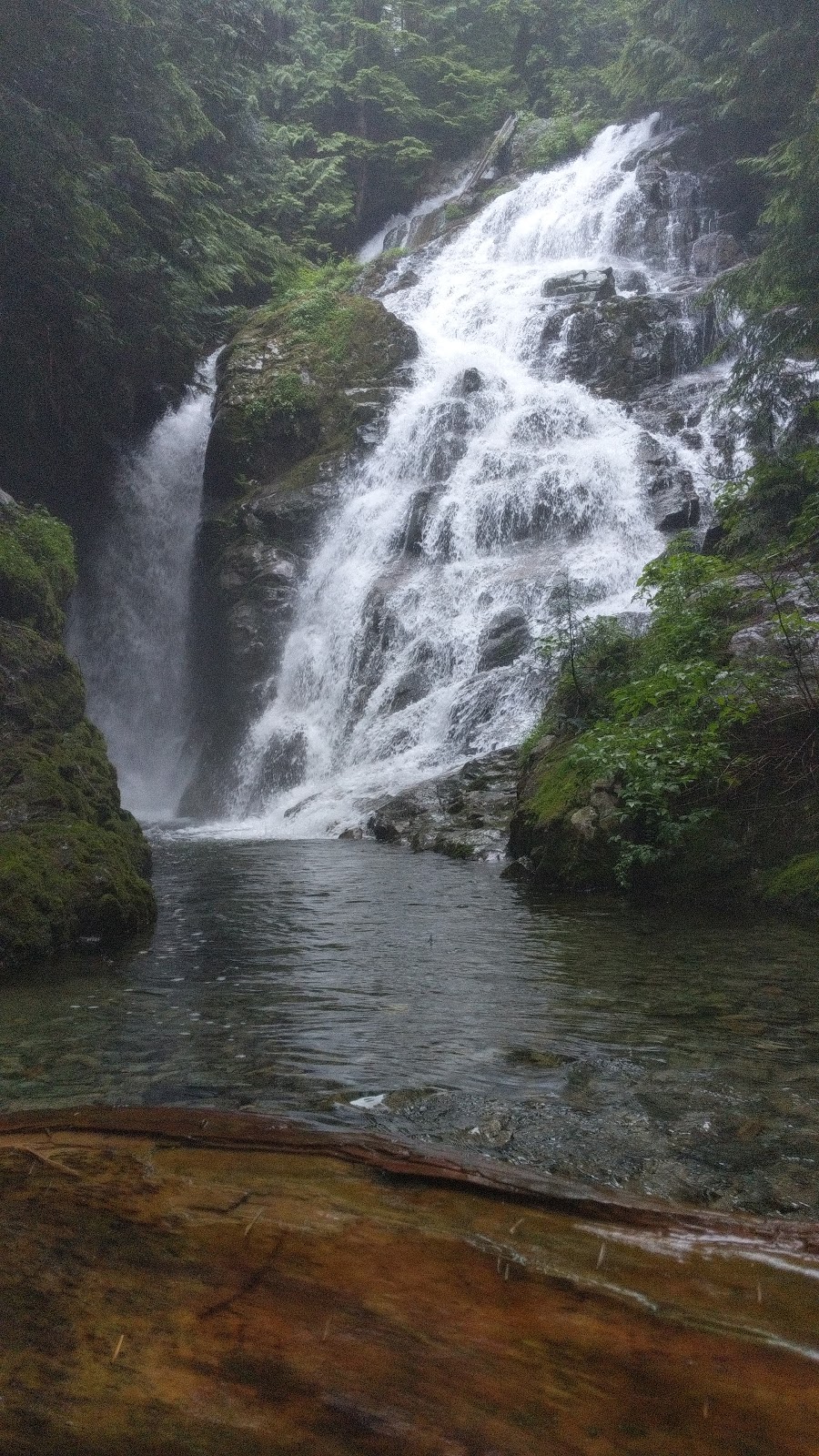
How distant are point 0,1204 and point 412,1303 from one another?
2.81ft

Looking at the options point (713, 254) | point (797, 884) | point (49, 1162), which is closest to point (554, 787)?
point (797, 884)

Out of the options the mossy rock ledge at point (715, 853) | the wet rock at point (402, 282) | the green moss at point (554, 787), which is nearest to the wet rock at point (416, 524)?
the green moss at point (554, 787)

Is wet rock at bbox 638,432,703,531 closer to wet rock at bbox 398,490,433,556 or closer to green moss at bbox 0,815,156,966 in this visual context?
wet rock at bbox 398,490,433,556

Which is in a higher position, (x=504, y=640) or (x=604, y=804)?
(x=504, y=640)

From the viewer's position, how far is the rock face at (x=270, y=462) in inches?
806

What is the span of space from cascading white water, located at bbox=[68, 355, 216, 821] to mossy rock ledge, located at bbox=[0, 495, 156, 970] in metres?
12.9

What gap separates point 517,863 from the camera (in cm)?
843

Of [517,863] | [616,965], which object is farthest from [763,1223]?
[517,863]

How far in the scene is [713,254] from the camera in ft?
84.5

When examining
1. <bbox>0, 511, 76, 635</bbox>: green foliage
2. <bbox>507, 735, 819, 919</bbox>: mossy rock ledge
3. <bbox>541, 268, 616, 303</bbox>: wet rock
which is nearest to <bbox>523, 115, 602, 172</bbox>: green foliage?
<bbox>541, 268, 616, 303</bbox>: wet rock

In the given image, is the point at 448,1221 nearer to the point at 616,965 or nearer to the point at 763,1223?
the point at 763,1223

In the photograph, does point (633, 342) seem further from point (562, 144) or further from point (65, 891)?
point (65, 891)

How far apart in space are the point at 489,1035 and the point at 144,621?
20.9 meters

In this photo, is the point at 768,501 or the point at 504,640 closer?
the point at 768,501
